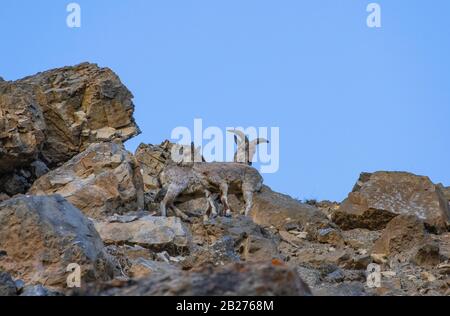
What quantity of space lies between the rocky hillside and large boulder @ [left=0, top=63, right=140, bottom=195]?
3 centimetres

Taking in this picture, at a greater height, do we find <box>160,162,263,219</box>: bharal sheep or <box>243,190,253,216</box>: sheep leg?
<box>160,162,263,219</box>: bharal sheep

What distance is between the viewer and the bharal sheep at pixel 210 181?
19.5 m

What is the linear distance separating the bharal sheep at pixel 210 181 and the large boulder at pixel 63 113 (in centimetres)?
332

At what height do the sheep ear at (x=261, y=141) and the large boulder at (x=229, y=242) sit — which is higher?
the sheep ear at (x=261, y=141)

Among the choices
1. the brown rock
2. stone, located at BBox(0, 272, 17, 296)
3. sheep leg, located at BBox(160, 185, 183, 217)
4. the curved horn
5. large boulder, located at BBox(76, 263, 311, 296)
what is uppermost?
the curved horn

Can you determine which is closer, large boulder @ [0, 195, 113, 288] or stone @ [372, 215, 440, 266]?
large boulder @ [0, 195, 113, 288]

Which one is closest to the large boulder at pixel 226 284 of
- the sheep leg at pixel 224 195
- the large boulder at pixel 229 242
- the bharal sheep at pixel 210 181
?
the large boulder at pixel 229 242

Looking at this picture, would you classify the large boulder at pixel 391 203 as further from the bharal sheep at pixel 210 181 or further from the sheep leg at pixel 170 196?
the sheep leg at pixel 170 196

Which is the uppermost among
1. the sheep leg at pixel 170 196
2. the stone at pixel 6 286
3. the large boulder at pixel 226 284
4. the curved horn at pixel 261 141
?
the curved horn at pixel 261 141

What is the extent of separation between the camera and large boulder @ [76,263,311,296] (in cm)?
505

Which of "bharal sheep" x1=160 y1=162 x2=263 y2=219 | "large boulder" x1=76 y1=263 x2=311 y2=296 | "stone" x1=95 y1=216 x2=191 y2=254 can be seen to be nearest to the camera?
"large boulder" x1=76 y1=263 x2=311 y2=296

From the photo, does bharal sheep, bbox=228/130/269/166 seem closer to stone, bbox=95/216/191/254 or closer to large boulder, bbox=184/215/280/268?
large boulder, bbox=184/215/280/268

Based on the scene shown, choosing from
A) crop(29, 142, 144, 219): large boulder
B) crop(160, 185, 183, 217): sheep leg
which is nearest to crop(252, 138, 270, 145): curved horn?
crop(29, 142, 144, 219): large boulder

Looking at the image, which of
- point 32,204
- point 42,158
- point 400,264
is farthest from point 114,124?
point 32,204
